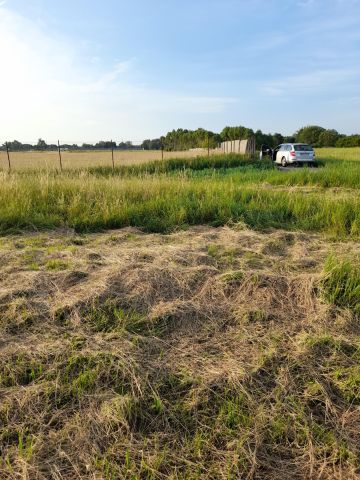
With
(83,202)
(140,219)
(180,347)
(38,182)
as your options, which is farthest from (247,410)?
(38,182)

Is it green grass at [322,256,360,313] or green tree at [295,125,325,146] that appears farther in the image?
green tree at [295,125,325,146]

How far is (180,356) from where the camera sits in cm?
249

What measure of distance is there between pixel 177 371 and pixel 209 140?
30415mm

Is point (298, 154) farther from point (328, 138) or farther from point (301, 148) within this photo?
point (328, 138)

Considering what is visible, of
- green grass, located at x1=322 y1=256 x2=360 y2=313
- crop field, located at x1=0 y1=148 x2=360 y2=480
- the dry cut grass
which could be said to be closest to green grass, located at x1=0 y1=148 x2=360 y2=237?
crop field, located at x1=0 y1=148 x2=360 y2=480

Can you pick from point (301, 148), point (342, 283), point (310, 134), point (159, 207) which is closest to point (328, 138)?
point (310, 134)

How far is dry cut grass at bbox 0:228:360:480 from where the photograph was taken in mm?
1776

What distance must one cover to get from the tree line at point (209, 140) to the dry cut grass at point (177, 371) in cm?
1930

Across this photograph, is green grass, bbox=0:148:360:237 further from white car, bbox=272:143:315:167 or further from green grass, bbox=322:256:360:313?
white car, bbox=272:143:315:167

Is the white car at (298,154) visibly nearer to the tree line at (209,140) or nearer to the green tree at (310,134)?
the tree line at (209,140)

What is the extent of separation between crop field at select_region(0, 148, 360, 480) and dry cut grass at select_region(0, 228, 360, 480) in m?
0.01

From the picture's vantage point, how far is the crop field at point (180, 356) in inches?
70.3

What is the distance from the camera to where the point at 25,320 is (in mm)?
2885

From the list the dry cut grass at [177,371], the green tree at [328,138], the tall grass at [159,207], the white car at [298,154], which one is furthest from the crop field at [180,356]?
the green tree at [328,138]
